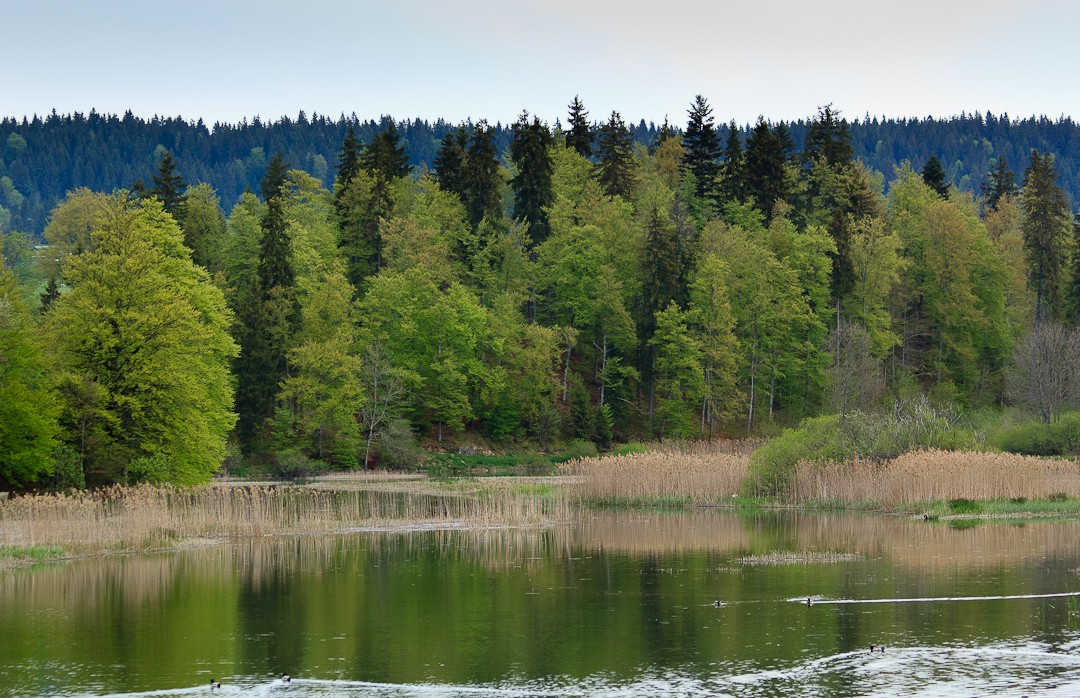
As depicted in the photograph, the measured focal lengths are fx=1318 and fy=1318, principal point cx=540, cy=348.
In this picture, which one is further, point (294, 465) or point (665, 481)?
point (294, 465)

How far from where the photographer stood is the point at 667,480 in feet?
172

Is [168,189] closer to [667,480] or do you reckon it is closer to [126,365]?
[126,365]

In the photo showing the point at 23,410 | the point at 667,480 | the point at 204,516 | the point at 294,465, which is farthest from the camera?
the point at 294,465

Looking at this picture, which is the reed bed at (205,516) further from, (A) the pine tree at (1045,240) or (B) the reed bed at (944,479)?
(A) the pine tree at (1045,240)

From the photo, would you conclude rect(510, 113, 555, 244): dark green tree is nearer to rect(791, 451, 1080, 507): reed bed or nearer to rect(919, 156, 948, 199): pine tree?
rect(919, 156, 948, 199): pine tree

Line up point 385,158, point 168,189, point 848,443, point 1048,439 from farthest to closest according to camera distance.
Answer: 1. point 385,158
2. point 168,189
3. point 1048,439
4. point 848,443

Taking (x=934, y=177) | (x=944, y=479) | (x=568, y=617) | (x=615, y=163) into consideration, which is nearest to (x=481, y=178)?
(x=615, y=163)

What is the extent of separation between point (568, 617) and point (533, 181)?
279ft

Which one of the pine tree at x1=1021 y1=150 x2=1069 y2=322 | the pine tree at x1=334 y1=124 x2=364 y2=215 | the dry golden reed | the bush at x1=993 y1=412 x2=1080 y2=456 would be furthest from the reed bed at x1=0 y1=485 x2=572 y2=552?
the pine tree at x1=1021 y1=150 x2=1069 y2=322

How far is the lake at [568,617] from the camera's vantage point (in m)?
21.2

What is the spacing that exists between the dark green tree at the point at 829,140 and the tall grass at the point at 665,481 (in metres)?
65.3

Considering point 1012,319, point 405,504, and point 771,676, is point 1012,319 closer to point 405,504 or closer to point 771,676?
point 405,504

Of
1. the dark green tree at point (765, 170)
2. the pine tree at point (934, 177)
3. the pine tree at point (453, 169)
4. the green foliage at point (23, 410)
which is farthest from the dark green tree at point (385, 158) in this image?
the green foliage at point (23, 410)

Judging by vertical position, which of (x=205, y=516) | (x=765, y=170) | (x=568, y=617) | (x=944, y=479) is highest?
(x=765, y=170)
